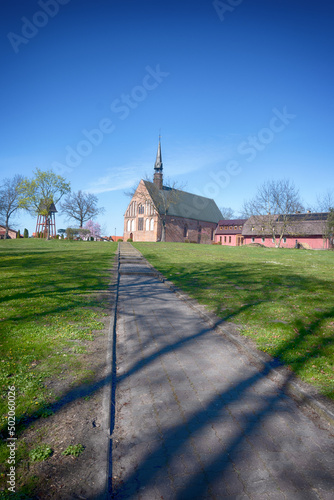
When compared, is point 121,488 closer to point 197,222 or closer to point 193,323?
point 193,323

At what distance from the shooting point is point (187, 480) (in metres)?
2.34

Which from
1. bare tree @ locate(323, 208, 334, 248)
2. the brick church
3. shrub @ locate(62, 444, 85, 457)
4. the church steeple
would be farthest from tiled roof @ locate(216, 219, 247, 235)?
shrub @ locate(62, 444, 85, 457)

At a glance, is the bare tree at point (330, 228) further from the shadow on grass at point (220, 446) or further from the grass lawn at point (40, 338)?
the shadow on grass at point (220, 446)

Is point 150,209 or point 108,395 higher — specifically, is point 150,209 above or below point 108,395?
above

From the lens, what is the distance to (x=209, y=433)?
2.89 m

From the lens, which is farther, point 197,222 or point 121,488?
point 197,222

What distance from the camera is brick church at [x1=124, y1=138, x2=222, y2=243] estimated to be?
64.1 meters

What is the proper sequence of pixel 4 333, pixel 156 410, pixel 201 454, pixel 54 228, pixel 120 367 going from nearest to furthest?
1. pixel 201 454
2. pixel 156 410
3. pixel 120 367
4. pixel 4 333
5. pixel 54 228

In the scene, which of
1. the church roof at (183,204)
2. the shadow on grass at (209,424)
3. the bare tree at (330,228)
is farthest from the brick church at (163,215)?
the shadow on grass at (209,424)

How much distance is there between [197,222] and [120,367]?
70.0 meters

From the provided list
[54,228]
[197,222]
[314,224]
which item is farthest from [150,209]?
[314,224]

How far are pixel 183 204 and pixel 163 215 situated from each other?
10124mm

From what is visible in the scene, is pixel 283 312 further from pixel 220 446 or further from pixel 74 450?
pixel 74 450
